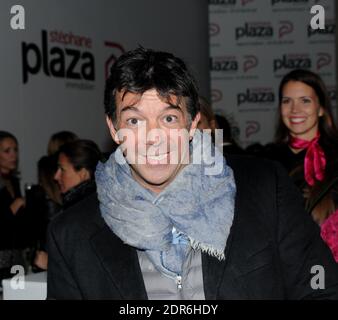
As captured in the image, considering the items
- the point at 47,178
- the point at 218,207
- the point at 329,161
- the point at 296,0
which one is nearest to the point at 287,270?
the point at 218,207

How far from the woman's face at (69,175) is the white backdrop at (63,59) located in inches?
68.4

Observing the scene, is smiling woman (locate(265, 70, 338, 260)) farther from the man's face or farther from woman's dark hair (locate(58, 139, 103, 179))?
the man's face

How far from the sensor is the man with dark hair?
1740 mm

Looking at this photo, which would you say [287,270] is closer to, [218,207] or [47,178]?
[218,207]

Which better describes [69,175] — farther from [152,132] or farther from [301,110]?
[152,132]

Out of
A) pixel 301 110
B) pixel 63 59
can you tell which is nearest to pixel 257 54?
pixel 63 59

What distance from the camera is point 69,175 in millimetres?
4316

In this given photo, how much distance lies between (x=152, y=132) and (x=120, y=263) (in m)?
0.37

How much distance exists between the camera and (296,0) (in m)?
8.88

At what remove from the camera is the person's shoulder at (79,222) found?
186 cm

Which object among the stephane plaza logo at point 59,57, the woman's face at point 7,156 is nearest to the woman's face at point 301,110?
the woman's face at point 7,156

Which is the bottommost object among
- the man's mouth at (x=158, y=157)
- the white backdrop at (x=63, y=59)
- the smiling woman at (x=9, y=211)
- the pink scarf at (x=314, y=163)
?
the smiling woman at (x=9, y=211)

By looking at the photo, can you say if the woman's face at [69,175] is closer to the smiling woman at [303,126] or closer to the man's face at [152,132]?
the smiling woman at [303,126]
